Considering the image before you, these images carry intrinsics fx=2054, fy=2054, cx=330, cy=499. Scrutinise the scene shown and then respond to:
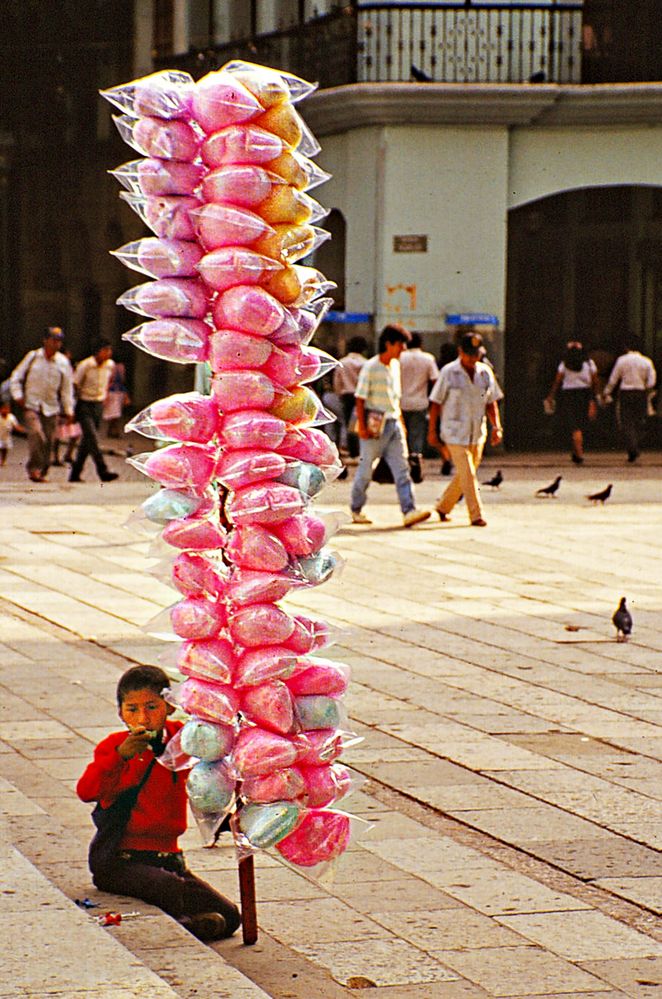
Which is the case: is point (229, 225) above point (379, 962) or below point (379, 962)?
above

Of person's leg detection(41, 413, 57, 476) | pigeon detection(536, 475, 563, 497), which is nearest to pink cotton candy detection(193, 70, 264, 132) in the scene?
pigeon detection(536, 475, 563, 497)

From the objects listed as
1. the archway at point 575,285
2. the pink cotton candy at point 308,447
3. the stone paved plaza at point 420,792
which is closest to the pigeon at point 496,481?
the stone paved plaza at point 420,792

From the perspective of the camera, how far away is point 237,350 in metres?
5.36

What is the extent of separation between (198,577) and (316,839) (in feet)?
2.52

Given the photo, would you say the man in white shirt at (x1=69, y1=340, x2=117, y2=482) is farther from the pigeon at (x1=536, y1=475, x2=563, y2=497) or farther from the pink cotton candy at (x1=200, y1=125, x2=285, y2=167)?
the pink cotton candy at (x1=200, y1=125, x2=285, y2=167)

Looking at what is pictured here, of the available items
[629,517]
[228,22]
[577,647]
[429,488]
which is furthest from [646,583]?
[228,22]

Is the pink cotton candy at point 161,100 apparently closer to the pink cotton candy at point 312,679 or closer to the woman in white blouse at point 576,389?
the pink cotton candy at point 312,679

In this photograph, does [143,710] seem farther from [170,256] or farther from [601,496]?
[601,496]

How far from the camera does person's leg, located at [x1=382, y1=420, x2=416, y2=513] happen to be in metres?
17.1

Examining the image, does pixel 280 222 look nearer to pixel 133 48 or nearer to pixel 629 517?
pixel 629 517

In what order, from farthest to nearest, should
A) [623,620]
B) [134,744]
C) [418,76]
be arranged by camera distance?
[418,76] < [623,620] < [134,744]

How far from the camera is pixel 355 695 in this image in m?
9.31

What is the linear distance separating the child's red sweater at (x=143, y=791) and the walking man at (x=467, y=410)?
11.4 metres

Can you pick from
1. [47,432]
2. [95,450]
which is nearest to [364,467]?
[95,450]
